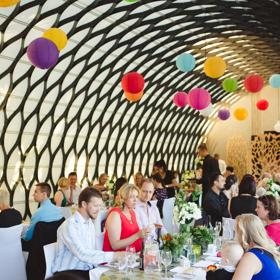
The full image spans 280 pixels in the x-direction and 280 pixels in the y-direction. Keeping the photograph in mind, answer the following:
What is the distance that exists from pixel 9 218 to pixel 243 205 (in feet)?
10.9

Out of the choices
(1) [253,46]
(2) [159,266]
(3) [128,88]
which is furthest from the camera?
(1) [253,46]

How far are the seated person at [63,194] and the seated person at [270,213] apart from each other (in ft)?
18.3

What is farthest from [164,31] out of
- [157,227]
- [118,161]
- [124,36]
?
[157,227]

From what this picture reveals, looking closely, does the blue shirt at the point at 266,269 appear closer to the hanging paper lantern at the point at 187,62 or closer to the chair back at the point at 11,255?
the chair back at the point at 11,255

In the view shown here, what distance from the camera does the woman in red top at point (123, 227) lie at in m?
5.12

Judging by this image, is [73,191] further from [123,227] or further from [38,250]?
[123,227]

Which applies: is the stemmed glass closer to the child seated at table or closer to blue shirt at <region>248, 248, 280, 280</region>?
the child seated at table

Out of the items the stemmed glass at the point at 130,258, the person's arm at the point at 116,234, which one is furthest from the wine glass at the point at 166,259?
the person's arm at the point at 116,234

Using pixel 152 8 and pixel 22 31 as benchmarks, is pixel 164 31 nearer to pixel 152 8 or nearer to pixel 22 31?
pixel 152 8

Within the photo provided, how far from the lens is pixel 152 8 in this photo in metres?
12.9

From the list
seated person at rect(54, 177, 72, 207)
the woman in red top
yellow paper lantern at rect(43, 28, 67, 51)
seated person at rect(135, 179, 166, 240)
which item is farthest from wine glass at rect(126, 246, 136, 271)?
seated person at rect(54, 177, 72, 207)

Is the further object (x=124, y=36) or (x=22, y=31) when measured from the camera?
(x=124, y=36)

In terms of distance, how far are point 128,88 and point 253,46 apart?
10.4m

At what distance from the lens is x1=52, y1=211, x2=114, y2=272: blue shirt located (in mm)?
4453
